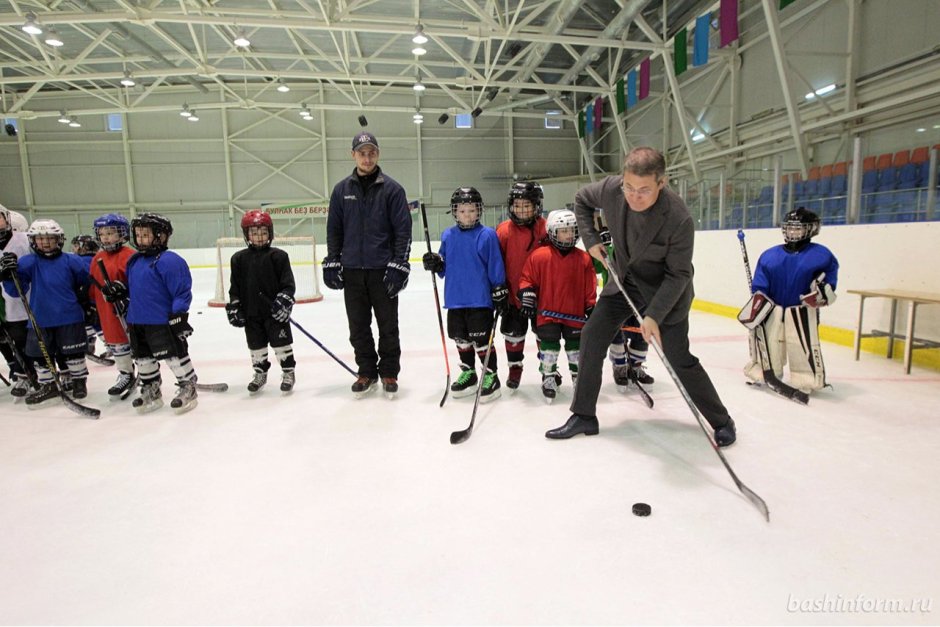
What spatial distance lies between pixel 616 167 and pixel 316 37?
370 inches

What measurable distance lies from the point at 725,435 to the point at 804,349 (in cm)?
110

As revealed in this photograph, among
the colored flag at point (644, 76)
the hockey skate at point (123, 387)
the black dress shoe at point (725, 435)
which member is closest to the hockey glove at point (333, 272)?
the hockey skate at point (123, 387)

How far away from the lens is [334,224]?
→ 3133 millimetres

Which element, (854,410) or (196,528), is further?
(854,410)

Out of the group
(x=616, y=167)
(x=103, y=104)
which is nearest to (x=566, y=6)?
(x=616, y=167)

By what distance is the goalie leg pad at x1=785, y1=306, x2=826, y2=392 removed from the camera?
9.53 ft

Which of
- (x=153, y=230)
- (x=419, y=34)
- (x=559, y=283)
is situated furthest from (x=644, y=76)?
(x=153, y=230)

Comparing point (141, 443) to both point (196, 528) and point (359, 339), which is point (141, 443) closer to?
point (196, 528)

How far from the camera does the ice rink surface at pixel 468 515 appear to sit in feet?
4.30

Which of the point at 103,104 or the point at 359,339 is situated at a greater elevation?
the point at 103,104

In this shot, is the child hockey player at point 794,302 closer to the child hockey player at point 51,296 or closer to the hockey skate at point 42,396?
the child hockey player at point 51,296

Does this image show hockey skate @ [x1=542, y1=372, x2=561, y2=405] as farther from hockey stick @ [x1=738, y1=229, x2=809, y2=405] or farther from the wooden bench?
the wooden bench

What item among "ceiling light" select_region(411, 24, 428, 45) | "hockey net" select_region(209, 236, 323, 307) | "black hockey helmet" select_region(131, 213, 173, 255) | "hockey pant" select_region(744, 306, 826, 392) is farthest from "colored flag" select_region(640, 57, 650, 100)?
"black hockey helmet" select_region(131, 213, 173, 255)

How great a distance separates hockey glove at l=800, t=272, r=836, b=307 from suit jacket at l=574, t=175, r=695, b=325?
110cm
